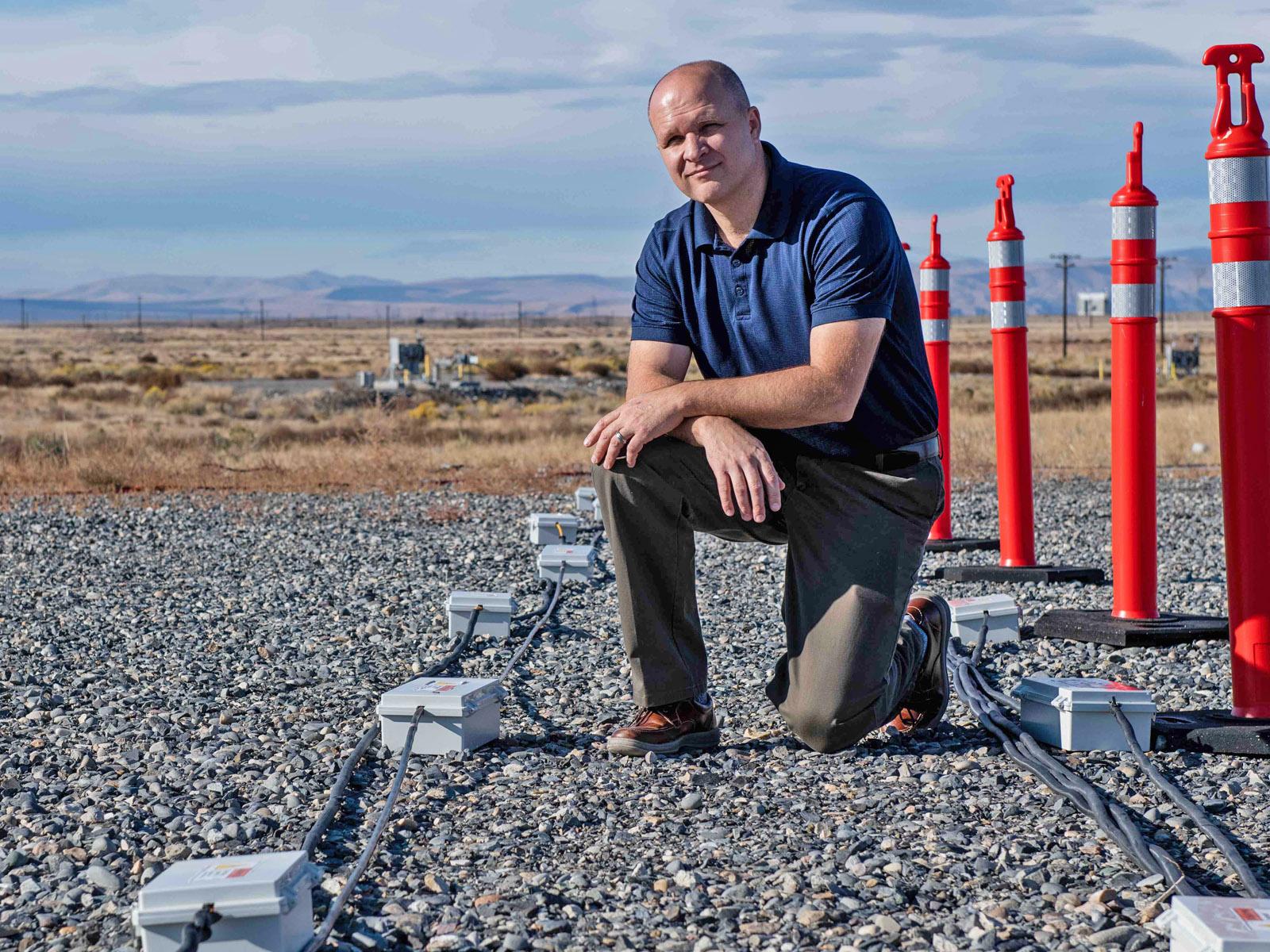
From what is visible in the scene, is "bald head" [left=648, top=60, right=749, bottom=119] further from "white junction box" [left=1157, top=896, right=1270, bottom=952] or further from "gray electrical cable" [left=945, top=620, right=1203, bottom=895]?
"white junction box" [left=1157, top=896, right=1270, bottom=952]

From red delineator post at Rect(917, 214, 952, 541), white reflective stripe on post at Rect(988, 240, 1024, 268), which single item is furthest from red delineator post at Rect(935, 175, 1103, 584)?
red delineator post at Rect(917, 214, 952, 541)

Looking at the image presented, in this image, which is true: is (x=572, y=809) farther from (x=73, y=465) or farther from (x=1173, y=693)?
(x=73, y=465)

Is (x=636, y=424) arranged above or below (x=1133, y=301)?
below

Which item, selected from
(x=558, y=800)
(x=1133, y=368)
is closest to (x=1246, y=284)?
(x=1133, y=368)

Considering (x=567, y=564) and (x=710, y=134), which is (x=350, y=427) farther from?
(x=710, y=134)

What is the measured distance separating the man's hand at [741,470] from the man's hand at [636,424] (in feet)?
0.38

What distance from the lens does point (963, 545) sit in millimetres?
8070

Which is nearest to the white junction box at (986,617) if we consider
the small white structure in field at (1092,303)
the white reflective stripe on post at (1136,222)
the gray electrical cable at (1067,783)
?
the gray electrical cable at (1067,783)

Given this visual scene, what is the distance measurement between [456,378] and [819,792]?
34977 millimetres

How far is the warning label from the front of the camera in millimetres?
2520

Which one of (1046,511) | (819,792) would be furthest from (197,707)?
(1046,511)

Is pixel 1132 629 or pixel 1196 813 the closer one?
pixel 1196 813

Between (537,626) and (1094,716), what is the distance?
8.22ft

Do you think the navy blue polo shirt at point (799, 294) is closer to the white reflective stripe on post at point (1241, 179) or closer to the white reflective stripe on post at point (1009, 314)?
the white reflective stripe on post at point (1241, 179)
